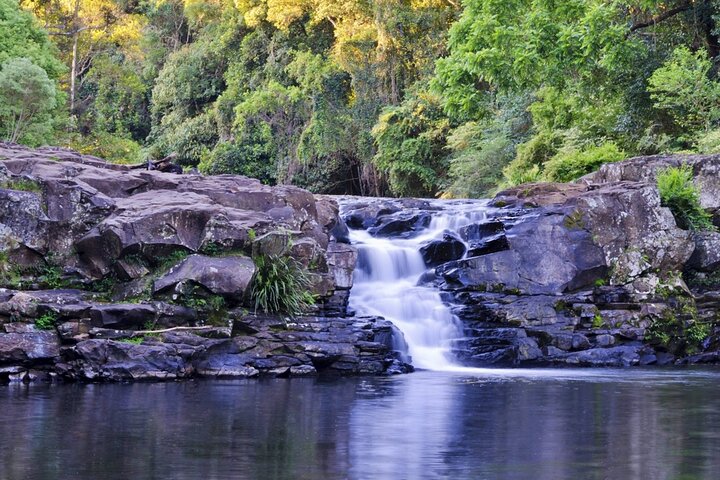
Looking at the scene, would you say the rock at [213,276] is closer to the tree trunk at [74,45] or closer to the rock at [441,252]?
the rock at [441,252]

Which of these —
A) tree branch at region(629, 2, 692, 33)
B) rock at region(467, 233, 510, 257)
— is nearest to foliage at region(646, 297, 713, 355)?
rock at region(467, 233, 510, 257)

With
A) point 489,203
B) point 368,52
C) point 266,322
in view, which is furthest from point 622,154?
point 368,52

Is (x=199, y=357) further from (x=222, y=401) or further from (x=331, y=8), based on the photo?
Answer: (x=331, y=8)

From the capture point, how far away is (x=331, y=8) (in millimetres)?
39906

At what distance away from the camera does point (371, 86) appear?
1572 inches

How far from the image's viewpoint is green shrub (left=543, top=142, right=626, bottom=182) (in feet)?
85.0

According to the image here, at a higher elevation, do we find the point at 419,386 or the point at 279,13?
the point at 279,13

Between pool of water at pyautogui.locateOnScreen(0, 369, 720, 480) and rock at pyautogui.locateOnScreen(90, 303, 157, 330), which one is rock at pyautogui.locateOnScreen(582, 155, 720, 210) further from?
rock at pyautogui.locateOnScreen(90, 303, 157, 330)

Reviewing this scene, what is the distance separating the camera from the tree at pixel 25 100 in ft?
99.2

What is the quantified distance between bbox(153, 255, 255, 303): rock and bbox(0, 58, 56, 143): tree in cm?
1553

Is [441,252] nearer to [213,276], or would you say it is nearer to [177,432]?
[213,276]

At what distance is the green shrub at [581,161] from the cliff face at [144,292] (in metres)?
10.6

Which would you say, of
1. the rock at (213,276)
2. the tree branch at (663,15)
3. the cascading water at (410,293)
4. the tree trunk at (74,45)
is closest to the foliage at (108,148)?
the tree trunk at (74,45)

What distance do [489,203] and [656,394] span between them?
9.44m
